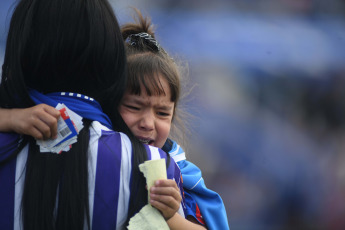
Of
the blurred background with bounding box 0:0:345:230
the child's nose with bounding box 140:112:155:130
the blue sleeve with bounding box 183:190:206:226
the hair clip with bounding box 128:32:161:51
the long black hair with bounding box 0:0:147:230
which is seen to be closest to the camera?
the long black hair with bounding box 0:0:147:230

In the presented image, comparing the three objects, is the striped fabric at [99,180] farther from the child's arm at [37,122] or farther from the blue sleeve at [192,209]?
the blue sleeve at [192,209]

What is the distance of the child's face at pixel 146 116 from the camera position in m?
1.60

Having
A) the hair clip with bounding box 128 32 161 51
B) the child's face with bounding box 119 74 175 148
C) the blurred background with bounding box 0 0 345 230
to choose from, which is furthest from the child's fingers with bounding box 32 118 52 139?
the blurred background with bounding box 0 0 345 230

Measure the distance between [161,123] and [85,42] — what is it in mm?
692

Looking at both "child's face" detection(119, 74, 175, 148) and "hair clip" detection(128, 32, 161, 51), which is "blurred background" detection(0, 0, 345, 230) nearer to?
"hair clip" detection(128, 32, 161, 51)

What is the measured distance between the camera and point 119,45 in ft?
3.49

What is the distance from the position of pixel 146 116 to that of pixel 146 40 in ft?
1.38

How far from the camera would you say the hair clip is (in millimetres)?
1870

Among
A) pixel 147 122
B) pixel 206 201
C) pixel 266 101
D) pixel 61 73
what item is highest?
pixel 61 73

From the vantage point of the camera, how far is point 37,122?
→ 3.17 feet

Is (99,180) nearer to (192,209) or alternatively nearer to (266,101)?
(192,209)

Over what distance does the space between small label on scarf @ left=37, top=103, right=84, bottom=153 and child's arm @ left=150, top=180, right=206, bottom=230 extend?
0.21 m

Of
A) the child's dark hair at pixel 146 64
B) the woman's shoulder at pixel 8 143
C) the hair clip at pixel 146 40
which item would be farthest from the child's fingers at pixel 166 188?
the hair clip at pixel 146 40

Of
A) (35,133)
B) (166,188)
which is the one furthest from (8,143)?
(166,188)
